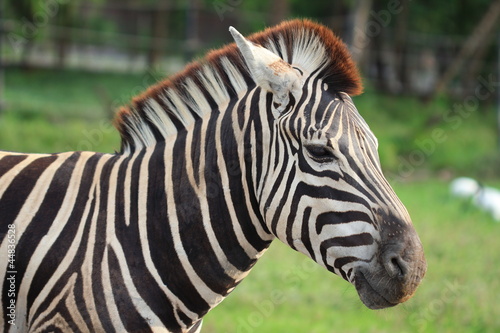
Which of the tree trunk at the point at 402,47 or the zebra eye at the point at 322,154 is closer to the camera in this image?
the zebra eye at the point at 322,154

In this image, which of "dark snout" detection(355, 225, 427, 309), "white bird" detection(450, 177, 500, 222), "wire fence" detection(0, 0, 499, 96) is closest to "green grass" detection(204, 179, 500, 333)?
"white bird" detection(450, 177, 500, 222)

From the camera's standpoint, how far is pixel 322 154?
2.61m

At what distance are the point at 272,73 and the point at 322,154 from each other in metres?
0.41

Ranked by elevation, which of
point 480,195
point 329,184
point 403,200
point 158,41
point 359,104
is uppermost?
point 329,184

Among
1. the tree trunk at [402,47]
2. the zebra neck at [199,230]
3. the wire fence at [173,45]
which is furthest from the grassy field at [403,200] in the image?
the tree trunk at [402,47]

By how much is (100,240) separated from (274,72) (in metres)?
1.05

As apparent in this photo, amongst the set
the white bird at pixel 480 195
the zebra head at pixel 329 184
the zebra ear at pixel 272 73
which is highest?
the zebra ear at pixel 272 73

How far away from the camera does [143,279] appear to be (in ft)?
8.97

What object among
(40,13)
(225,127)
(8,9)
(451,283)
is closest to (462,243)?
(451,283)

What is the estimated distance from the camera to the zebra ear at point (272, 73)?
2654 mm

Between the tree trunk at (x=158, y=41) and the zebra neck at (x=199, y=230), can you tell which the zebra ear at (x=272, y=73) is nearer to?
the zebra neck at (x=199, y=230)

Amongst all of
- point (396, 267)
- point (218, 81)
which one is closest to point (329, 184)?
point (396, 267)

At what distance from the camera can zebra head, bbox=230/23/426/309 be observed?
8.18 ft

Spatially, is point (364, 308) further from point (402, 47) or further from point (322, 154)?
point (402, 47)
